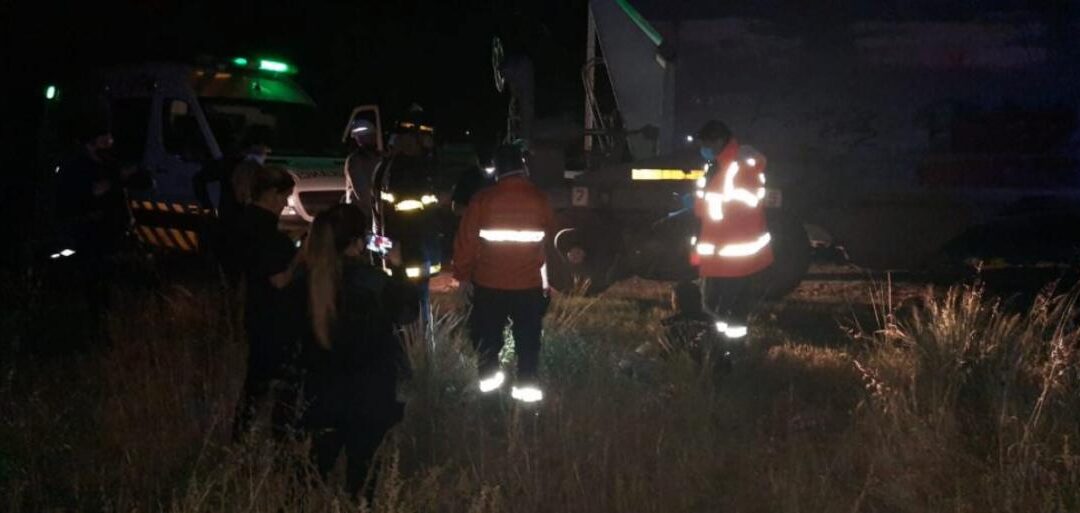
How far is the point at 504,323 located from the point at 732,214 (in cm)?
151

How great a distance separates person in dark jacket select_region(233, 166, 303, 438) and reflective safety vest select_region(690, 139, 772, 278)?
2.67 meters

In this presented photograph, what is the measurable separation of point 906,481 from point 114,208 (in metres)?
5.56

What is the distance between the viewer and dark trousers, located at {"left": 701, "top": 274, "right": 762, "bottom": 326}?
7051mm

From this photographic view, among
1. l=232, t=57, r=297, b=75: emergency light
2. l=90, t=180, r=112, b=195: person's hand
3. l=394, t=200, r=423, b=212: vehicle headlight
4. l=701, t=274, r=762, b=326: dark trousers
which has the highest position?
l=232, t=57, r=297, b=75: emergency light

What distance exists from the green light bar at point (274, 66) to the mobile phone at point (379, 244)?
5.46 m

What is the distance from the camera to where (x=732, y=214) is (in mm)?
6945

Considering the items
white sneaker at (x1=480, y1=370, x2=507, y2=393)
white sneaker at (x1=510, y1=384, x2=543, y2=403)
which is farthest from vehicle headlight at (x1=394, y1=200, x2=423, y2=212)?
white sneaker at (x1=510, y1=384, x2=543, y2=403)

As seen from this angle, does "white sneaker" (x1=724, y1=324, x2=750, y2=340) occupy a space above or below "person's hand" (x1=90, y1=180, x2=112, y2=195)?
below

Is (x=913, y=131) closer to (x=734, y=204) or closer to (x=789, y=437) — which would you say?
(x=734, y=204)

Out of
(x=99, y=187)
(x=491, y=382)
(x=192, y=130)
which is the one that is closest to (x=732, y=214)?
(x=491, y=382)

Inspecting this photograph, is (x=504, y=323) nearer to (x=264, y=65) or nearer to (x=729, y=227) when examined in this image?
(x=729, y=227)

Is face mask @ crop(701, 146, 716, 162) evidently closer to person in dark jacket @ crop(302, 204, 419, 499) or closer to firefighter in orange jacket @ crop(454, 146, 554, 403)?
firefighter in orange jacket @ crop(454, 146, 554, 403)

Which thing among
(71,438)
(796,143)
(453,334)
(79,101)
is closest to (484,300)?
(453,334)

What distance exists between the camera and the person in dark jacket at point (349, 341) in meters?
4.54
